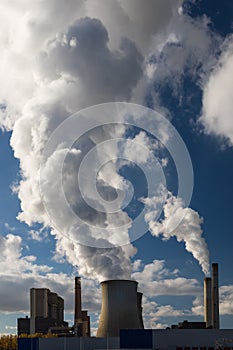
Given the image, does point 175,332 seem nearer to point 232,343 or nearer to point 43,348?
point 232,343

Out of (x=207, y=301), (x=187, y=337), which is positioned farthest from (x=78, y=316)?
(x=187, y=337)

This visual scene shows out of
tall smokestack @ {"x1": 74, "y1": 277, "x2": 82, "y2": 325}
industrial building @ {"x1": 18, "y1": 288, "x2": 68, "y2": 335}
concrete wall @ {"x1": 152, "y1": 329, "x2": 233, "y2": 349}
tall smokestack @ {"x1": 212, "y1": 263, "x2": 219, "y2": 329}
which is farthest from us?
industrial building @ {"x1": 18, "y1": 288, "x2": 68, "y2": 335}

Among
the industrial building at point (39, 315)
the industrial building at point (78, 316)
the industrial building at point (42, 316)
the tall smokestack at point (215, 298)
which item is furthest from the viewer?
the industrial building at point (39, 315)

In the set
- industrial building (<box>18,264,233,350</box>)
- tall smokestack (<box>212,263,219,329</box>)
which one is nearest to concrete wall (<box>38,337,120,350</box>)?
industrial building (<box>18,264,233,350</box>)

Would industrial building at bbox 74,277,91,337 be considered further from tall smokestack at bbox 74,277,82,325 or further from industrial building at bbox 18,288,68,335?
industrial building at bbox 18,288,68,335

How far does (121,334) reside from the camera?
41031 mm

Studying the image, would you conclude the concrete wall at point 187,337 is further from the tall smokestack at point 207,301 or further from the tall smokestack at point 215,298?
the tall smokestack at point 207,301

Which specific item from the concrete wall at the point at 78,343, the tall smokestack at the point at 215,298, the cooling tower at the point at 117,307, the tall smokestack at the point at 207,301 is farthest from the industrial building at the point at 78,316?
the cooling tower at the point at 117,307

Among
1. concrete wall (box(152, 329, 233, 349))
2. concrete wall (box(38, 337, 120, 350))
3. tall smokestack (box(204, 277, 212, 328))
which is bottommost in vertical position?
concrete wall (box(38, 337, 120, 350))

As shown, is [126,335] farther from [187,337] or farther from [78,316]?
[78,316]

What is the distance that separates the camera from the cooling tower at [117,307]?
44.7 metres

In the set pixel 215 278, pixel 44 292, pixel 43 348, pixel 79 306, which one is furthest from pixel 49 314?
pixel 43 348

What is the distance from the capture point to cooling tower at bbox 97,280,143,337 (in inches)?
1761

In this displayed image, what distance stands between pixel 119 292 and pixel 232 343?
9525 millimetres
